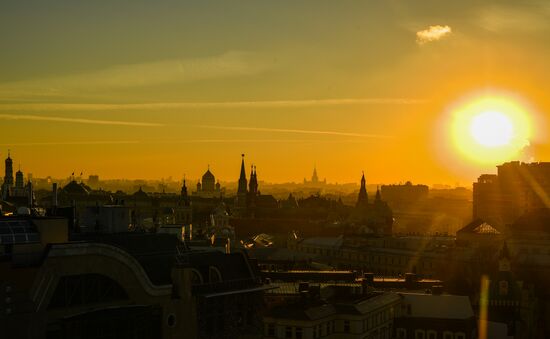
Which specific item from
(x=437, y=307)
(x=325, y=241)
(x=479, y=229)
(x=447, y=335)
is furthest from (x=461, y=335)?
(x=325, y=241)

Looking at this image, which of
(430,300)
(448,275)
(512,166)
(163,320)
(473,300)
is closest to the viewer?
(163,320)

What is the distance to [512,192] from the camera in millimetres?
174250

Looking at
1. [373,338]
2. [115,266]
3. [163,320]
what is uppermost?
[115,266]

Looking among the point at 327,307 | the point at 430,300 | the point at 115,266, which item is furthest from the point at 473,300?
the point at 115,266

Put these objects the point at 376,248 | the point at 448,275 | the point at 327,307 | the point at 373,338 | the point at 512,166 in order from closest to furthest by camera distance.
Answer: the point at 327,307 → the point at 373,338 → the point at 448,275 → the point at 376,248 → the point at 512,166

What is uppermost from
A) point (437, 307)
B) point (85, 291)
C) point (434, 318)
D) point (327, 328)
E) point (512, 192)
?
point (512, 192)

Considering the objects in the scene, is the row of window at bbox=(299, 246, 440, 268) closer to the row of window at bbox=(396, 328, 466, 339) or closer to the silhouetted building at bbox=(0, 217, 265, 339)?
the row of window at bbox=(396, 328, 466, 339)

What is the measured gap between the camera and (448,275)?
122 m

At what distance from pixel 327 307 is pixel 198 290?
1751 cm

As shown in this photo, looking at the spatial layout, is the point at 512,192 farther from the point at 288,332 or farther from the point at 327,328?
the point at 288,332

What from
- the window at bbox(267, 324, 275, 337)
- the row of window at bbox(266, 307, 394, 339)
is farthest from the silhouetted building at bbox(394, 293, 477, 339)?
the window at bbox(267, 324, 275, 337)

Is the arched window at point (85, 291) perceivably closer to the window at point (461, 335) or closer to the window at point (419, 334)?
the window at point (419, 334)

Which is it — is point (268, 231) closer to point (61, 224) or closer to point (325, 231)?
point (325, 231)

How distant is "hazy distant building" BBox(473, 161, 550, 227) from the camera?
166875mm
